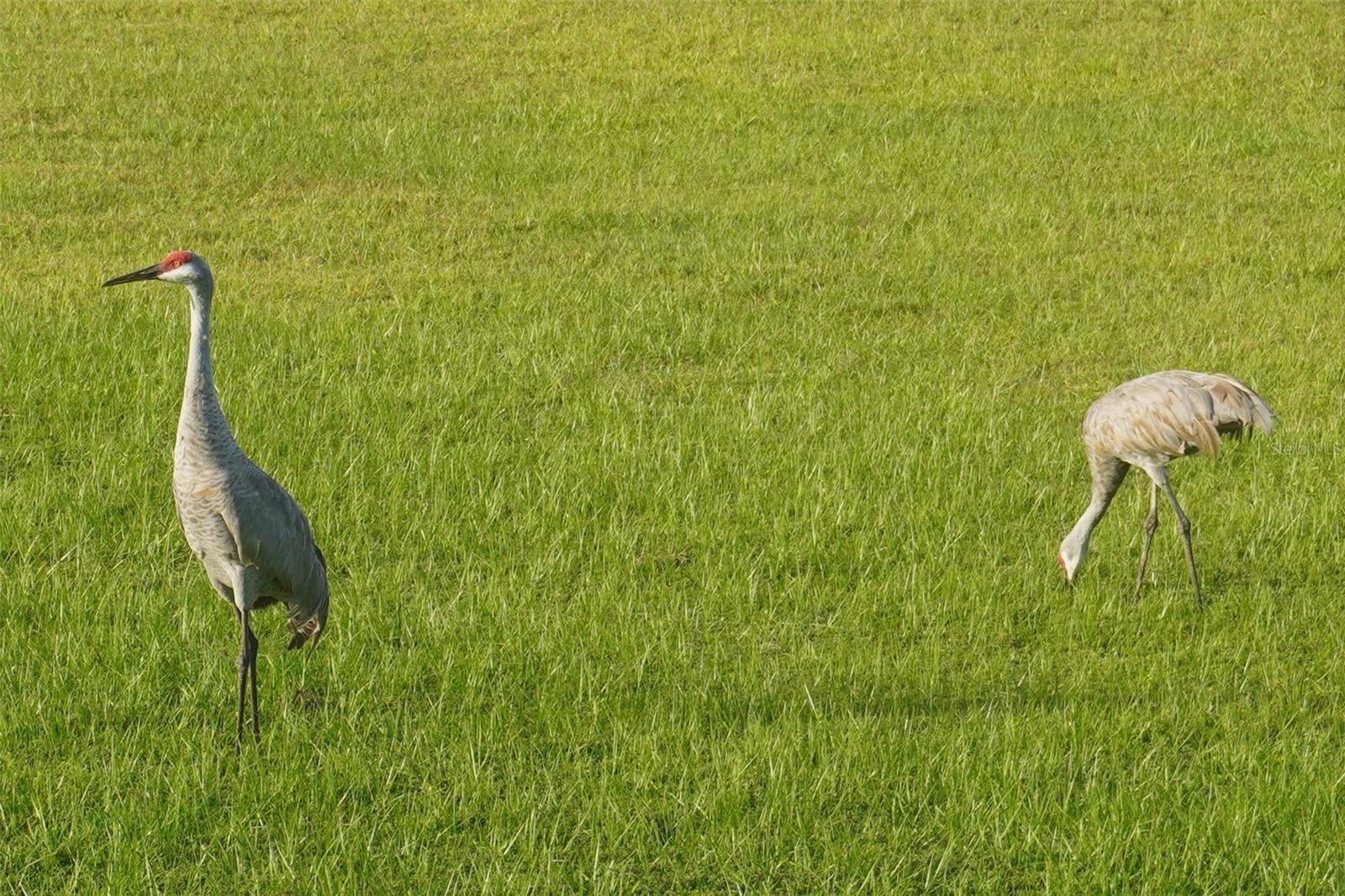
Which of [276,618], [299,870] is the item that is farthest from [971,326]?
[299,870]

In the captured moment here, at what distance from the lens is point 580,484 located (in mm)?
7816

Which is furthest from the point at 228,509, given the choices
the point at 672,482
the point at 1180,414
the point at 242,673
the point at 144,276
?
the point at 1180,414

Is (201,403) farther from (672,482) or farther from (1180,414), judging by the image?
(1180,414)

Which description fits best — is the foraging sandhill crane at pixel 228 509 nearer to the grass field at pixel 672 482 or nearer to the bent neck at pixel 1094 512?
the grass field at pixel 672 482

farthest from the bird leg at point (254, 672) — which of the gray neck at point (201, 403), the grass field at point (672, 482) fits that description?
the gray neck at point (201, 403)

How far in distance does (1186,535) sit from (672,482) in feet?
7.90

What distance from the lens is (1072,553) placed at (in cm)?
699

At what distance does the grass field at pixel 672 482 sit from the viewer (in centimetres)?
516

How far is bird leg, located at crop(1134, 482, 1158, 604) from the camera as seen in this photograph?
22.8 feet

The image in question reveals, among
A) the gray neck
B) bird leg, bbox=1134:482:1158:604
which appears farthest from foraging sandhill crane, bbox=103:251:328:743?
bird leg, bbox=1134:482:1158:604

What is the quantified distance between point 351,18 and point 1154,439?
46.1 feet

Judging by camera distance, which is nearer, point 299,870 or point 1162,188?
point 299,870

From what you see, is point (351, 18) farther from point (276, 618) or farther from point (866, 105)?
point (276, 618)

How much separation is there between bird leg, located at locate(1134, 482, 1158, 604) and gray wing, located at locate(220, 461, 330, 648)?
11.4ft
